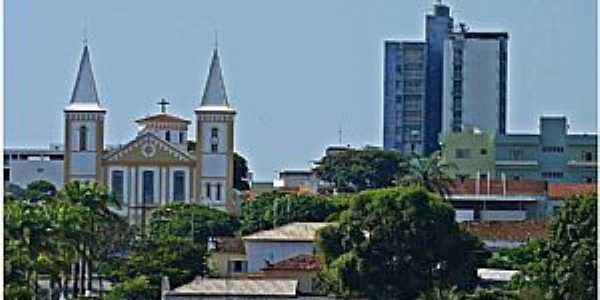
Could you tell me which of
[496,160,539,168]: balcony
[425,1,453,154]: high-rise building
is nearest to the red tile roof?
[496,160,539,168]: balcony

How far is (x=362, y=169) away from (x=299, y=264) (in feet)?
47.3

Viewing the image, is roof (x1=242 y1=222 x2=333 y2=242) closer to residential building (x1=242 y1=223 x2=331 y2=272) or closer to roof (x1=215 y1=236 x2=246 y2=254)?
residential building (x1=242 y1=223 x2=331 y2=272)

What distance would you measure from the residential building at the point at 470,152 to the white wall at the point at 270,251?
13267 mm

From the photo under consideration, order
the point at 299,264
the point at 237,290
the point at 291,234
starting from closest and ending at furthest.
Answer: the point at 237,290 → the point at 299,264 → the point at 291,234

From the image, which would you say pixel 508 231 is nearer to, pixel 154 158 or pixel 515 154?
pixel 515 154

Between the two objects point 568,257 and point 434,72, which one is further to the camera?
point 434,72

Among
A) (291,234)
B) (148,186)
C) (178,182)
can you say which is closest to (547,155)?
(178,182)

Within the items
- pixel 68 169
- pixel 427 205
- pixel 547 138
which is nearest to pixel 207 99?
pixel 68 169

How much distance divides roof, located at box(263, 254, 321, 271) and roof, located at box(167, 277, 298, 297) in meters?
1.15

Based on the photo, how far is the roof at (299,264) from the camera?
16672 mm

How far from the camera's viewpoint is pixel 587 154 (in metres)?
31.4

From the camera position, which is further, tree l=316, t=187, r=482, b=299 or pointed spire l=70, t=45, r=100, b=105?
pointed spire l=70, t=45, r=100, b=105

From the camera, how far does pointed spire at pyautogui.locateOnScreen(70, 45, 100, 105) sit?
31.0 metres

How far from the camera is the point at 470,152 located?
32.6 meters
